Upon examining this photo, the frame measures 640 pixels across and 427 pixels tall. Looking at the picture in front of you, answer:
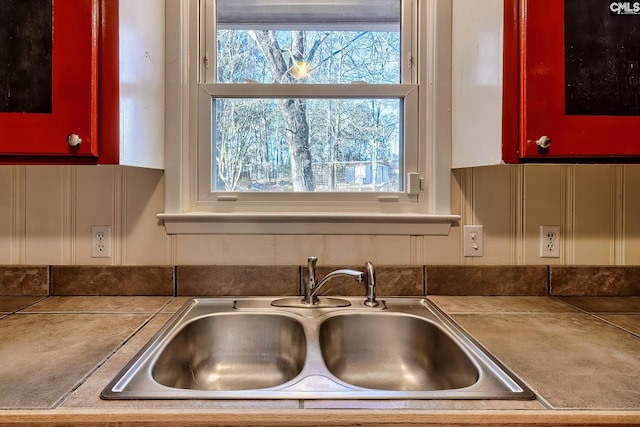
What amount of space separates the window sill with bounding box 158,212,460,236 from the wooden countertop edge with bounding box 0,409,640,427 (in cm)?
73

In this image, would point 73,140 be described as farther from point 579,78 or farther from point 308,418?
point 579,78

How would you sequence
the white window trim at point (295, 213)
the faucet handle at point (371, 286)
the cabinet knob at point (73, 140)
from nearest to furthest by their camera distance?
the cabinet knob at point (73, 140)
the faucet handle at point (371, 286)
the white window trim at point (295, 213)

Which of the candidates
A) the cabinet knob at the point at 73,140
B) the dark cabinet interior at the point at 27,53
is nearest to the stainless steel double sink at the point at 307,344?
the cabinet knob at the point at 73,140

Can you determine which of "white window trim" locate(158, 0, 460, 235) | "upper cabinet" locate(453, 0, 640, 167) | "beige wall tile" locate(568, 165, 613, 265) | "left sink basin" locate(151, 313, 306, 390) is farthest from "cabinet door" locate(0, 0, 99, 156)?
"beige wall tile" locate(568, 165, 613, 265)

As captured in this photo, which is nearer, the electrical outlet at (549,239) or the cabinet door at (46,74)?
the cabinet door at (46,74)

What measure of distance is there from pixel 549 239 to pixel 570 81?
57 cm

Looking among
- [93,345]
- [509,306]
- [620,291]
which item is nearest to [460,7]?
[509,306]

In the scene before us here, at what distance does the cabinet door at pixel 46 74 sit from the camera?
0.95m

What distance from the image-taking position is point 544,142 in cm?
96

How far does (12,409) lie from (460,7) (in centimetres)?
147

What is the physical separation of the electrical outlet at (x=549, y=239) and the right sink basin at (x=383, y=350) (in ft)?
1.80

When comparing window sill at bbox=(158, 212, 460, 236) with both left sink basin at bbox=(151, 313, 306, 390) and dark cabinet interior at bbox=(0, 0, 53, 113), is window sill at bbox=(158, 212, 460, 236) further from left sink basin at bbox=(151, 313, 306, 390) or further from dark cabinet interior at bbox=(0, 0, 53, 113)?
dark cabinet interior at bbox=(0, 0, 53, 113)

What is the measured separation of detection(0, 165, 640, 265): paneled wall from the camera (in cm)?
131

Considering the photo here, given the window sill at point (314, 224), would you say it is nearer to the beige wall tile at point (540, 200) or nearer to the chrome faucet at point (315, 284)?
the chrome faucet at point (315, 284)
